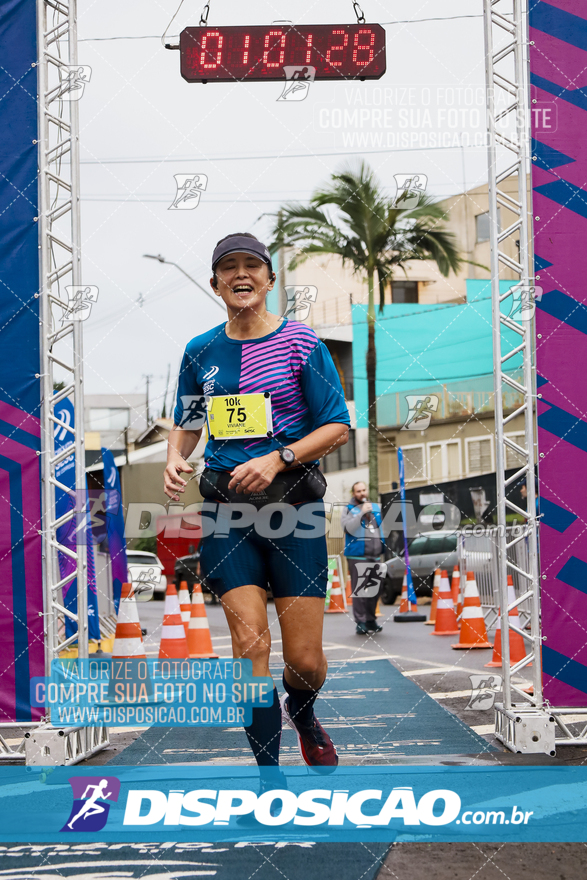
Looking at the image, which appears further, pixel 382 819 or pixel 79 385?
pixel 79 385

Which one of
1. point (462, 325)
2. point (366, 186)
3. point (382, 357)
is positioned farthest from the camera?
point (382, 357)

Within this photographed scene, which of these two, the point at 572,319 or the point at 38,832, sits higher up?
the point at 572,319

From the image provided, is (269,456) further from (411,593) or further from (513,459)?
(513,459)

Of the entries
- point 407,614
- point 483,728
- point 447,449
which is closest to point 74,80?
point 483,728

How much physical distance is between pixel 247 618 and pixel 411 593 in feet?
42.6

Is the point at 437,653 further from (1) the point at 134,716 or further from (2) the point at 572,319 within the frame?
(2) the point at 572,319

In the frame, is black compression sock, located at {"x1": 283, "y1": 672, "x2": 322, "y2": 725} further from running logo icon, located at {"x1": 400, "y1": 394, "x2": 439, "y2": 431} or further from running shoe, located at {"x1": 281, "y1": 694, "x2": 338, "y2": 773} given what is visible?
running logo icon, located at {"x1": 400, "y1": 394, "x2": 439, "y2": 431}

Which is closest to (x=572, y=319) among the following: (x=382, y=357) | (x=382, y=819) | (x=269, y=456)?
(x=269, y=456)

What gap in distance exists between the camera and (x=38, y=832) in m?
3.59

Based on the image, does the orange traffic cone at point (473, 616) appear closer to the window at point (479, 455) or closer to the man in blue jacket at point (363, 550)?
the man in blue jacket at point (363, 550)

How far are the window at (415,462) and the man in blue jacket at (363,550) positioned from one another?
773 inches

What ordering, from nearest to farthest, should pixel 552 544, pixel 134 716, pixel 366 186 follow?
1. pixel 552 544
2. pixel 134 716
3. pixel 366 186

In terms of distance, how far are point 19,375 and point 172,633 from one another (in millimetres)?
3897

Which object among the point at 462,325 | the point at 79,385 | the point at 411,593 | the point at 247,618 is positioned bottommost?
the point at 411,593
